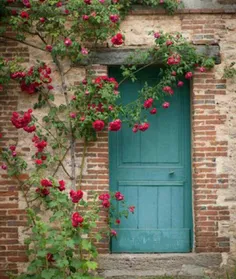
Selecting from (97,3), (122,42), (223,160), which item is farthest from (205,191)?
(97,3)

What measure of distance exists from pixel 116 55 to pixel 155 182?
166cm

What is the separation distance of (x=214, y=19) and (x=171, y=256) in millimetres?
2979

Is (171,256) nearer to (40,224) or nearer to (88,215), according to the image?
(88,215)

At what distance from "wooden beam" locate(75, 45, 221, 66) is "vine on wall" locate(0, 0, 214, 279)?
0.31 ft

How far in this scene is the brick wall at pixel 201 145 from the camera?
6.63m

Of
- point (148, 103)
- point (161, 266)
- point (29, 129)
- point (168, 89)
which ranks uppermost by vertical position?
point (168, 89)

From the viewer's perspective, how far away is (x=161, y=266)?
665cm

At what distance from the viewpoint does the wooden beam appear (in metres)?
6.64

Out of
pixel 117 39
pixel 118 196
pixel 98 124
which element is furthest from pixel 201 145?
pixel 117 39

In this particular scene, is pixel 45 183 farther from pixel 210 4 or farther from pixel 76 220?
pixel 210 4

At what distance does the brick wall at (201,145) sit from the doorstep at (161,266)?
123mm

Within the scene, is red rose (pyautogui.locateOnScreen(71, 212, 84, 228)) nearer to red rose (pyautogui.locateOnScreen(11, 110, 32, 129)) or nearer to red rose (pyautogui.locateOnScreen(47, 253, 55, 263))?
red rose (pyautogui.locateOnScreen(47, 253, 55, 263))

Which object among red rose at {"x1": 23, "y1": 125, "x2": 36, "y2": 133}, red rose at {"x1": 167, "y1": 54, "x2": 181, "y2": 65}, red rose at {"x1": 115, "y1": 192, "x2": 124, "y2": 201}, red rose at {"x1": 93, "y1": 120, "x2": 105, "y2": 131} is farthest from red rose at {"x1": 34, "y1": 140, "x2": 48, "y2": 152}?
red rose at {"x1": 167, "y1": 54, "x2": 181, "y2": 65}

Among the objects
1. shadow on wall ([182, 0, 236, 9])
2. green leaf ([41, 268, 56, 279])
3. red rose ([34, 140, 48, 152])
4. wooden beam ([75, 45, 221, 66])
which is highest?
shadow on wall ([182, 0, 236, 9])
